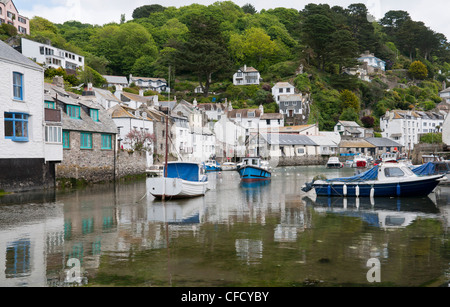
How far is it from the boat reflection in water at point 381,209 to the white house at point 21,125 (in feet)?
62.0

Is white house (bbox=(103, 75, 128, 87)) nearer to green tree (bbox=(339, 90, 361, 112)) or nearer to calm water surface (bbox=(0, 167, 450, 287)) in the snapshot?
green tree (bbox=(339, 90, 361, 112))

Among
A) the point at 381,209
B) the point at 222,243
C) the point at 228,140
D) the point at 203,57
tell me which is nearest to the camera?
the point at 222,243

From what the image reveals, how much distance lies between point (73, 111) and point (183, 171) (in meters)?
14.0

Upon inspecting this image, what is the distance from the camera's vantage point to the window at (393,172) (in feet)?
84.6

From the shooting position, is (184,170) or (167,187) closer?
(167,187)

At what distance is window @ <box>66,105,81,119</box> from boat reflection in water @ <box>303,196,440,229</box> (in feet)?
70.5

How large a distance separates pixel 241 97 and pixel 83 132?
225ft

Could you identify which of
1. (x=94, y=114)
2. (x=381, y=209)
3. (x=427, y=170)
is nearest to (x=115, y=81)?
(x=94, y=114)

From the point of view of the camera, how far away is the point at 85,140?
119ft

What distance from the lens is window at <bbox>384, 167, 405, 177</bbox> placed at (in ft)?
84.6

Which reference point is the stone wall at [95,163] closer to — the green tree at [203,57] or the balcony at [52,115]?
the balcony at [52,115]

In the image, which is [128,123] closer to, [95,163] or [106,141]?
[106,141]

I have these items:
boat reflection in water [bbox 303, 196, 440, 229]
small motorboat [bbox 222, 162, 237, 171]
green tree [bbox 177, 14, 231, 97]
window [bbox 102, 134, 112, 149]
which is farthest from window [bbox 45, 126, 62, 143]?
green tree [bbox 177, 14, 231, 97]

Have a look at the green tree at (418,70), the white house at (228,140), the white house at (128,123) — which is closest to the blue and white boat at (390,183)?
the white house at (128,123)
